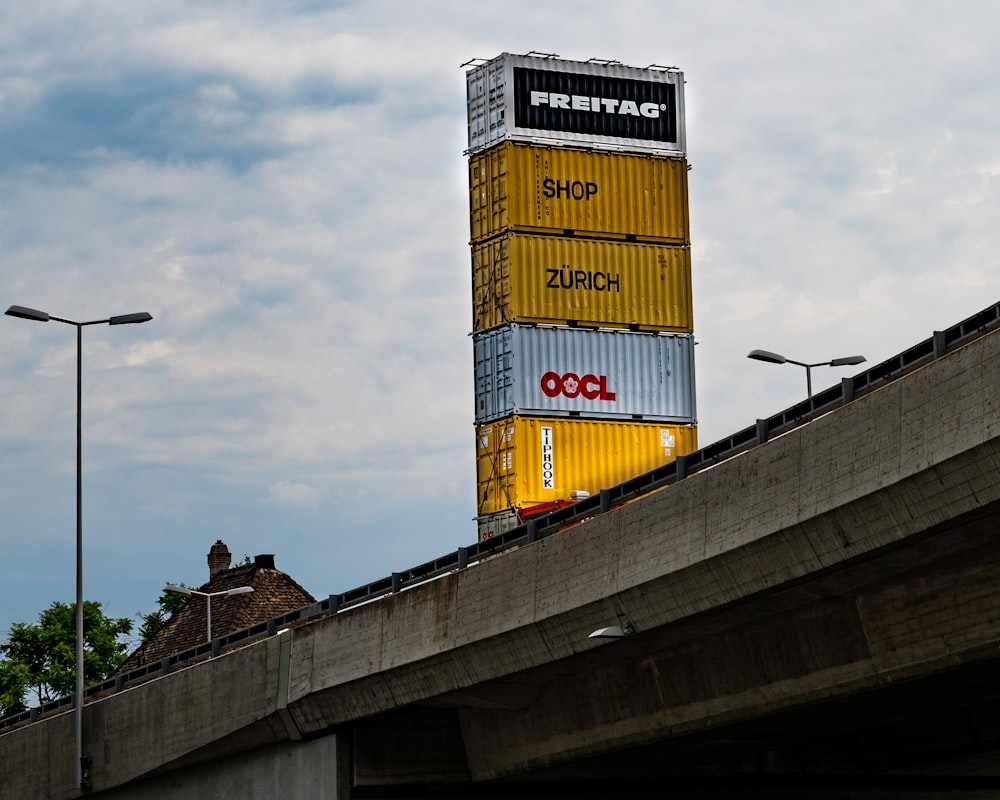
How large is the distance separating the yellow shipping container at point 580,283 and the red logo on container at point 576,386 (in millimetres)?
1742

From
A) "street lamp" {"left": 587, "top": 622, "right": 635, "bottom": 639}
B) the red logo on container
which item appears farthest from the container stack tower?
"street lamp" {"left": 587, "top": 622, "right": 635, "bottom": 639}

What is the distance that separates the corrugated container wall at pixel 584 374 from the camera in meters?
55.3

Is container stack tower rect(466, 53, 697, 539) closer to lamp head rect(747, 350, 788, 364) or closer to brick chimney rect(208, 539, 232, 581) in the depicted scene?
lamp head rect(747, 350, 788, 364)

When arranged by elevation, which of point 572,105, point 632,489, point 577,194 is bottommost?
point 632,489

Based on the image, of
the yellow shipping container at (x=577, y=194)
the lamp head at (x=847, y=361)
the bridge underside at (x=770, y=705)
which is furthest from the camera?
the yellow shipping container at (x=577, y=194)

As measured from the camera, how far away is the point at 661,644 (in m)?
24.7

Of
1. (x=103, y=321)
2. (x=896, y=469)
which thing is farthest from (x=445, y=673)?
(x=103, y=321)

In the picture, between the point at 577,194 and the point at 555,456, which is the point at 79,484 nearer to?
the point at 555,456

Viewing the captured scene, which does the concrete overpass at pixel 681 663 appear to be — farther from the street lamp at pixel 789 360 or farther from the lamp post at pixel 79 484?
the street lamp at pixel 789 360

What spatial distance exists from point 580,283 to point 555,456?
18.5ft

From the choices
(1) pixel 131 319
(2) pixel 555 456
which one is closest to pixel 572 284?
(2) pixel 555 456

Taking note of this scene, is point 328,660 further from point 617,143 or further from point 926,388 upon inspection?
point 617,143

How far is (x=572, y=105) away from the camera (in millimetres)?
58750

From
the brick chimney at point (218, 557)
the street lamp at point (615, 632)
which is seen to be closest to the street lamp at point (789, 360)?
the street lamp at point (615, 632)
